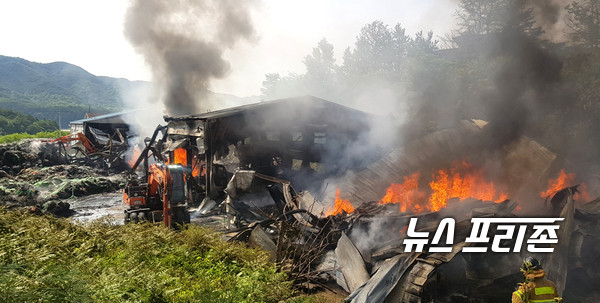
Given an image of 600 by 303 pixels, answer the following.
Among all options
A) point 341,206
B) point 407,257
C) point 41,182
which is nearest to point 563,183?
point 341,206

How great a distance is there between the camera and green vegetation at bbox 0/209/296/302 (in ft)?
14.8

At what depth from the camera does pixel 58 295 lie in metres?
4.25

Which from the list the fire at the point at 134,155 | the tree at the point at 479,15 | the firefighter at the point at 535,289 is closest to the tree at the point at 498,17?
the tree at the point at 479,15

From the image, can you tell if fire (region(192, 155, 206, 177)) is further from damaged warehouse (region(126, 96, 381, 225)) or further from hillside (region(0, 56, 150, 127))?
hillside (region(0, 56, 150, 127))

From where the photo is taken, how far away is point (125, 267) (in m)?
5.95

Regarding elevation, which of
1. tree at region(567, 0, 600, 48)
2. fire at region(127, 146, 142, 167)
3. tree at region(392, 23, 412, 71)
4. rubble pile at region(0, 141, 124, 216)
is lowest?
rubble pile at region(0, 141, 124, 216)

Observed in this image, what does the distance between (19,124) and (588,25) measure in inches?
3206

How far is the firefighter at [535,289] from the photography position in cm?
466

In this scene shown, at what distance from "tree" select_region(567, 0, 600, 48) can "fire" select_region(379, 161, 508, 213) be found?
33.1 feet

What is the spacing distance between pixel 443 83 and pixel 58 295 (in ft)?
78.5

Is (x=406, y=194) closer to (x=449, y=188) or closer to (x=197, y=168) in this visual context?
(x=449, y=188)

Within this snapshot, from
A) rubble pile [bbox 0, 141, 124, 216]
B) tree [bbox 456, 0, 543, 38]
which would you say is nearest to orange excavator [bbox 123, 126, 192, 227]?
rubble pile [bbox 0, 141, 124, 216]

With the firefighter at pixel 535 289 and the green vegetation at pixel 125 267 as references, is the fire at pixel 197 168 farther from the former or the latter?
the firefighter at pixel 535 289

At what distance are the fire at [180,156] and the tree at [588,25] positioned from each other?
19.7m
